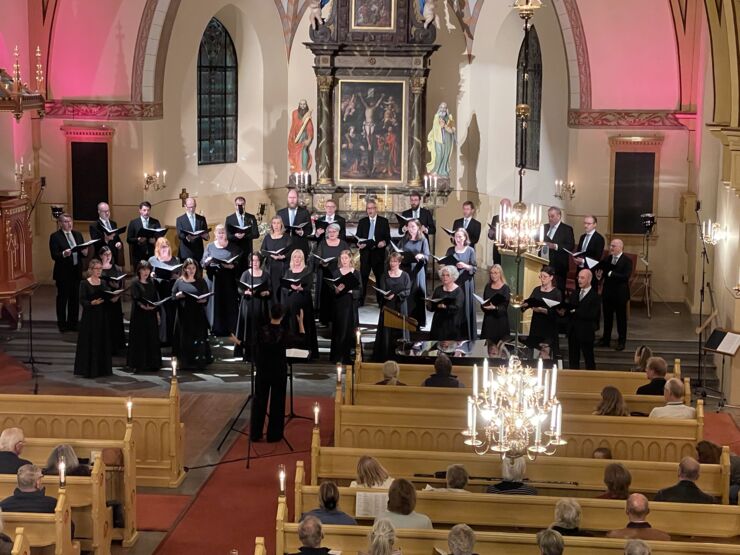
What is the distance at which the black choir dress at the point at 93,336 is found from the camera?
15633 mm

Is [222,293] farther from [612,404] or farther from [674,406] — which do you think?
[674,406]

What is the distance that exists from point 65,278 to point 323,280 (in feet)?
11.8

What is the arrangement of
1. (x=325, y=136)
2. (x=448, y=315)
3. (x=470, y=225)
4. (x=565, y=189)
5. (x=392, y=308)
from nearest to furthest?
(x=448, y=315) → (x=392, y=308) → (x=470, y=225) → (x=565, y=189) → (x=325, y=136)

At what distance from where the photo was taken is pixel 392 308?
16.4 metres

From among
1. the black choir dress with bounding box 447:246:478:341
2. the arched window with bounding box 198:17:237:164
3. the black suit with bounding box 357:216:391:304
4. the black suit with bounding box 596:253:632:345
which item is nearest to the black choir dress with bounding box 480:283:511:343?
the black choir dress with bounding box 447:246:478:341

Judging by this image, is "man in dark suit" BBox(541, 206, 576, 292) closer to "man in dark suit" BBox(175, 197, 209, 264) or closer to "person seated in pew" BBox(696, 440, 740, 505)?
"man in dark suit" BBox(175, 197, 209, 264)

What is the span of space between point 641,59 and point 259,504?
1175 centimetres

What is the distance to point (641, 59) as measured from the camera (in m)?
20.2

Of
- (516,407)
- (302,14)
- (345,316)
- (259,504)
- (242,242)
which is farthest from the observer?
(302,14)

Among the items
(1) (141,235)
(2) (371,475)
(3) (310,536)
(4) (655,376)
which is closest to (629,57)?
(1) (141,235)

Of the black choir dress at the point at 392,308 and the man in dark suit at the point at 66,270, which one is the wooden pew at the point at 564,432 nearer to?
the black choir dress at the point at 392,308

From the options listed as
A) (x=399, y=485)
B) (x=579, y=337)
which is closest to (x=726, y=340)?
(x=579, y=337)

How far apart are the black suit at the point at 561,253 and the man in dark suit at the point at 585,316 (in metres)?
2.09

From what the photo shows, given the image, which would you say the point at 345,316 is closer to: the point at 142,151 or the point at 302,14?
the point at 142,151
